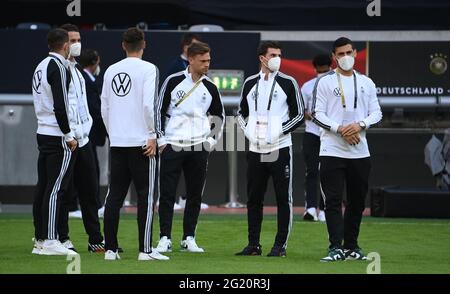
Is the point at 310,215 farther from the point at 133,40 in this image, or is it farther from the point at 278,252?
the point at 133,40

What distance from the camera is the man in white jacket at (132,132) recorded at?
999 centimetres

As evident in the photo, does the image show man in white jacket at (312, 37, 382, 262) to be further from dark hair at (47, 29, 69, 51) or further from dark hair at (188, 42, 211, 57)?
dark hair at (47, 29, 69, 51)

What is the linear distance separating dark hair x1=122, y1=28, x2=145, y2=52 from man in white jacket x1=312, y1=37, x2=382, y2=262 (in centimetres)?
165

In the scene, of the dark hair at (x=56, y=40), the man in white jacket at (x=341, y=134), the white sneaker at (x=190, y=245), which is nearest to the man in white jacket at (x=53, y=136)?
the dark hair at (x=56, y=40)

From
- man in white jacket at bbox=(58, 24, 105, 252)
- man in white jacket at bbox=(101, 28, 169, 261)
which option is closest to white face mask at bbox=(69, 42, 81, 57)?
man in white jacket at bbox=(58, 24, 105, 252)

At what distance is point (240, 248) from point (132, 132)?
2285 mm

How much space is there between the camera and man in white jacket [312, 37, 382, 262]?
10469 millimetres

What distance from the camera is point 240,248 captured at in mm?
11773

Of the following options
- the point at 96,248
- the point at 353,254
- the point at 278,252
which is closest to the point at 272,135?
the point at 278,252

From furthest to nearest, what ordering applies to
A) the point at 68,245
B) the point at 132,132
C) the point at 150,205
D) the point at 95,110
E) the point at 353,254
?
the point at 95,110, the point at 68,245, the point at 353,254, the point at 150,205, the point at 132,132

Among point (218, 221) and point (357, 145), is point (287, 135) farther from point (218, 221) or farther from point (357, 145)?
point (218, 221)

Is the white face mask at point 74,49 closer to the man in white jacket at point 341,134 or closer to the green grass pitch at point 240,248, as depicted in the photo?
the green grass pitch at point 240,248

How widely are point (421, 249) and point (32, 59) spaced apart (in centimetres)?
769
